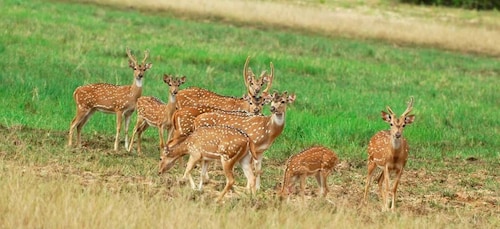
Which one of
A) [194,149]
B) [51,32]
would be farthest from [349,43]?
[194,149]

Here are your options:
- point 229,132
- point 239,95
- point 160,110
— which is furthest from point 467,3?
point 229,132

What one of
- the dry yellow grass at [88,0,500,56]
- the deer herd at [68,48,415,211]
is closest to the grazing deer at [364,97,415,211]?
the deer herd at [68,48,415,211]

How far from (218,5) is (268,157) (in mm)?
23958

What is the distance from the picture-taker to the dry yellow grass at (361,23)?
34344 millimetres

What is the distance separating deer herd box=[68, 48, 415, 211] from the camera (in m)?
12.2

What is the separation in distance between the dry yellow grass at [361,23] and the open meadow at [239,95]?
0.17m

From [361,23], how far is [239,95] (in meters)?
17.4

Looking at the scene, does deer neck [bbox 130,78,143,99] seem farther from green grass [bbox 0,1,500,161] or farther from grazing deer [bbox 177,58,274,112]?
green grass [bbox 0,1,500,161]

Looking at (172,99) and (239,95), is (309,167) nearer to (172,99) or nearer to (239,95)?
(172,99)

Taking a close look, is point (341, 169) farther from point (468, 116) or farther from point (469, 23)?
point (469, 23)

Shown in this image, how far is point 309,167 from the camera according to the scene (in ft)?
40.6

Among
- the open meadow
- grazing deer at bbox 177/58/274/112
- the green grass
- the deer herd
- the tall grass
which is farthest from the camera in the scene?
the green grass

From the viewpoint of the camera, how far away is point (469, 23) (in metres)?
40.9

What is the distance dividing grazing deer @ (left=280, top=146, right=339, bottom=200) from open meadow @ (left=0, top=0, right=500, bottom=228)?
22 centimetres
